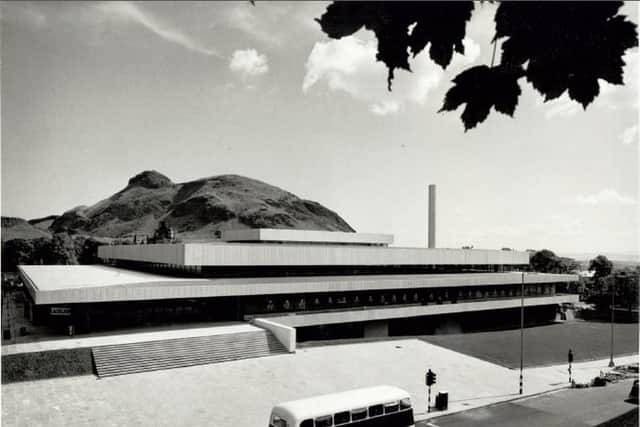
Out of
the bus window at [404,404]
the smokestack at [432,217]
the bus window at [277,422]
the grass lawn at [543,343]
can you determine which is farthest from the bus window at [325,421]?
the smokestack at [432,217]

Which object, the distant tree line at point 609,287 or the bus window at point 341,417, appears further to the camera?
the distant tree line at point 609,287

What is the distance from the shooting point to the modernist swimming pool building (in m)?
31.0

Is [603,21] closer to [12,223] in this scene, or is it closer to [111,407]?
[111,407]

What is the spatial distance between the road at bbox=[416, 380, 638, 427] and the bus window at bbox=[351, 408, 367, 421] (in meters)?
4.33

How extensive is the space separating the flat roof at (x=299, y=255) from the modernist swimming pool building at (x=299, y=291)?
86mm

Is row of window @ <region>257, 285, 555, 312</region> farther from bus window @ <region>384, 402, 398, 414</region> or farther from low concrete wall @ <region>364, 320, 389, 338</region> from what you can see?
bus window @ <region>384, 402, 398, 414</region>

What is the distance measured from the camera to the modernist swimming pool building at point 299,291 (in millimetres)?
30953

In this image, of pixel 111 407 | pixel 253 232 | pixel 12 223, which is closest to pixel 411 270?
pixel 253 232

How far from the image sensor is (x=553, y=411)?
21.1 meters

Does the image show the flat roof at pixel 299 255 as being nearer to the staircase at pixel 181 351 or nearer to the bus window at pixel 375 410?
the staircase at pixel 181 351

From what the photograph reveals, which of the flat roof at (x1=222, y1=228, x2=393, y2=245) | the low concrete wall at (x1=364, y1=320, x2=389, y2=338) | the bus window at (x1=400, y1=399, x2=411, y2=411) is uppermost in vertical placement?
the flat roof at (x1=222, y1=228, x2=393, y2=245)

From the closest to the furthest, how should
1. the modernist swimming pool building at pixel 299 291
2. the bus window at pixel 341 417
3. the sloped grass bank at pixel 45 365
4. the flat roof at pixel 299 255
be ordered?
1. the bus window at pixel 341 417
2. the sloped grass bank at pixel 45 365
3. the modernist swimming pool building at pixel 299 291
4. the flat roof at pixel 299 255

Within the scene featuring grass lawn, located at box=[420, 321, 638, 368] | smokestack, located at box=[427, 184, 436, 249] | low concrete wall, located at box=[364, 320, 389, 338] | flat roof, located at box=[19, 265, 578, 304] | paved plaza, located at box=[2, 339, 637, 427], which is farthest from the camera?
smokestack, located at box=[427, 184, 436, 249]

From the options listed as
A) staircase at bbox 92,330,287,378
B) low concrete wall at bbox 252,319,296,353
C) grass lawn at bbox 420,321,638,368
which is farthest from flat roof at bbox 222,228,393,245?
staircase at bbox 92,330,287,378
